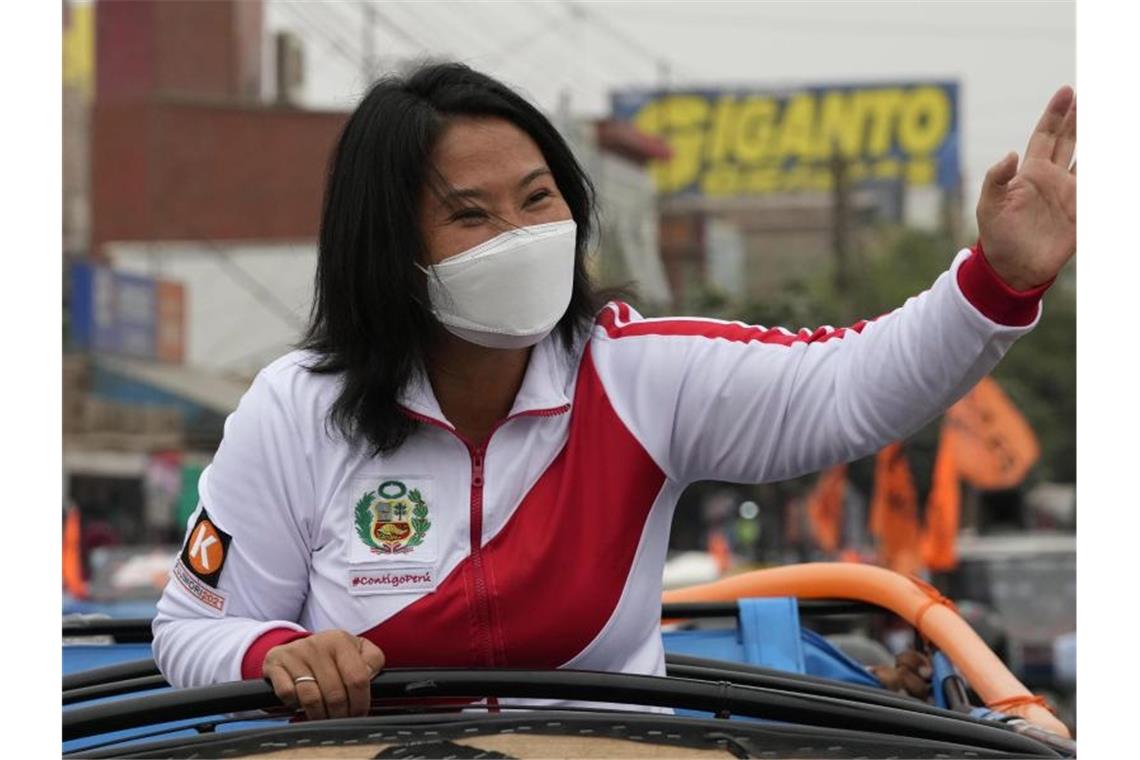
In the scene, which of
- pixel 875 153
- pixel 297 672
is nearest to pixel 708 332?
pixel 297 672

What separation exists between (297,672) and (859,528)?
96.9 feet

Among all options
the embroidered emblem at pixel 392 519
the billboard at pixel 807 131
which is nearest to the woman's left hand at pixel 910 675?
the embroidered emblem at pixel 392 519

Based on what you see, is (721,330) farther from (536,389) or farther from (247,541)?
(247,541)

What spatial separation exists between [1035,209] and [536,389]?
79cm

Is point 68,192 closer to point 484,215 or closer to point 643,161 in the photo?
point 643,161

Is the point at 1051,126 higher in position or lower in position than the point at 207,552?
higher

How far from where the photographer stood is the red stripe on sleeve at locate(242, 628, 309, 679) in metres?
2.64

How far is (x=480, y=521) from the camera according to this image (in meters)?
2.82

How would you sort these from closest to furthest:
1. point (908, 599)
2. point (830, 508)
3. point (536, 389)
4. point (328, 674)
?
point (328, 674) < point (536, 389) < point (908, 599) < point (830, 508)

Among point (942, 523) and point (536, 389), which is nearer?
point (536, 389)

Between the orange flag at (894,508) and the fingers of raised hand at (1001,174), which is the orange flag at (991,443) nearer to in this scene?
the orange flag at (894,508)

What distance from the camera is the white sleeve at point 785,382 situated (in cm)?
264

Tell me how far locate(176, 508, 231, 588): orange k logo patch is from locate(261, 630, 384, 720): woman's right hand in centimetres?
37

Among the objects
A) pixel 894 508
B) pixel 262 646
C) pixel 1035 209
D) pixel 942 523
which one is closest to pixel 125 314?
pixel 894 508
